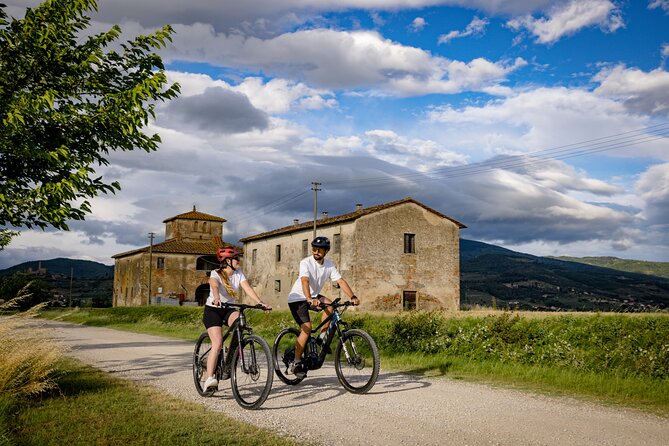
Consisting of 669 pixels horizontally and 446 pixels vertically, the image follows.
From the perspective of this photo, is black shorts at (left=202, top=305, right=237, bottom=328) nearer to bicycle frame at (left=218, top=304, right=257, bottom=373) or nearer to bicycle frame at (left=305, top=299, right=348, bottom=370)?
bicycle frame at (left=218, top=304, right=257, bottom=373)

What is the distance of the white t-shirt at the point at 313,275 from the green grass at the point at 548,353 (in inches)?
119

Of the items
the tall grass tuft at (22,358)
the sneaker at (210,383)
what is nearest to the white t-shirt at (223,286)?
the sneaker at (210,383)

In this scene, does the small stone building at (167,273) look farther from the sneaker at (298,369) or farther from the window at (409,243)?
the sneaker at (298,369)

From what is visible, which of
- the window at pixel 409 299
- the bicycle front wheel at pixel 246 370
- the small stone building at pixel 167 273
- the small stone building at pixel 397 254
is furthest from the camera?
the small stone building at pixel 167 273

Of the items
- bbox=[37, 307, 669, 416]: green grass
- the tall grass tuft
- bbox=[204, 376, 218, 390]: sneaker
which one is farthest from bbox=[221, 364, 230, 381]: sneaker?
bbox=[37, 307, 669, 416]: green grass

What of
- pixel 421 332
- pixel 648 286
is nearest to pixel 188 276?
pixel 421 332

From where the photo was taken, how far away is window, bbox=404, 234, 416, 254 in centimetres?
3775

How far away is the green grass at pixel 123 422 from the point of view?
4.89m

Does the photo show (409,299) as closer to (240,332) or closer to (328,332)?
(328,332)

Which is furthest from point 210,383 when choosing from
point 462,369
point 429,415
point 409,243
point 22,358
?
point 409,243

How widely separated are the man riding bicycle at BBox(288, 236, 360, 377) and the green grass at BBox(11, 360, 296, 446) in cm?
166

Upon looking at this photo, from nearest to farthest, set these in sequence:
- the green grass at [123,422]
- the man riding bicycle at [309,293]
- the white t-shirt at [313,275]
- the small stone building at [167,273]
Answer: the green grass at [123,422]
the man riding bicycle at [309,293]
the white t-shirt at [313,275]
the small stone building at [167,273]

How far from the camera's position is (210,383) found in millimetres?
6895

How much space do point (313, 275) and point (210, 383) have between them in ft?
6.44
